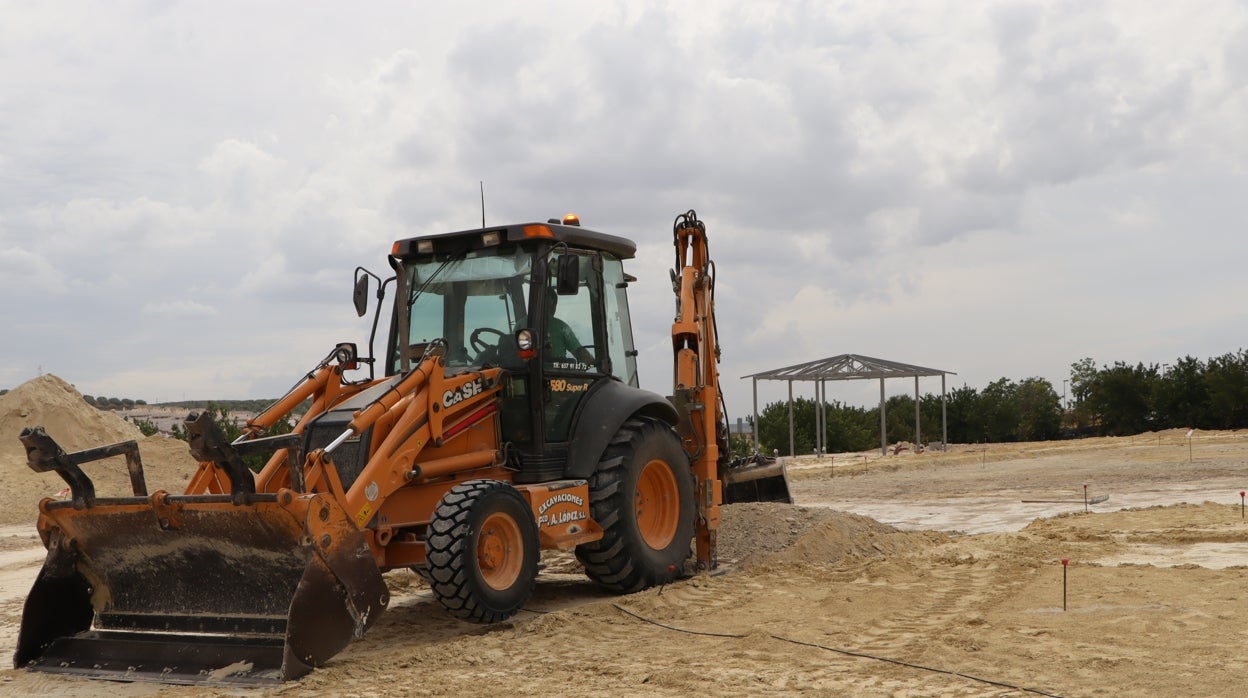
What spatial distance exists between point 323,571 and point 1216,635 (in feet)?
16.8

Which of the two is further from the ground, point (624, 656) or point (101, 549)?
point (101, 549)

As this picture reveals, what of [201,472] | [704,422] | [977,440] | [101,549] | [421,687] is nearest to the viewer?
[421,687]

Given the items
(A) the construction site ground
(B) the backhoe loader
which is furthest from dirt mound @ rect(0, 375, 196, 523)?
(B) the backhoe loader

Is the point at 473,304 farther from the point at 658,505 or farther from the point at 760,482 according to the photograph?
the point at 760,482

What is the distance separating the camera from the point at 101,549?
7.37 metres

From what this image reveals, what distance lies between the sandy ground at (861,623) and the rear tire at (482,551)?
9.2 inches

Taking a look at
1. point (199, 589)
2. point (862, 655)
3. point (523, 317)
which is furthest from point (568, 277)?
point (862, 655)

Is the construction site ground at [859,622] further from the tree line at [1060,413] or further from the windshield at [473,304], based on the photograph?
the tree line at [1060,413]

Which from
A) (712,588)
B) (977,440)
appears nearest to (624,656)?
(712,588)

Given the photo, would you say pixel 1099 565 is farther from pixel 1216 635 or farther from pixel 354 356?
pixel 354 356

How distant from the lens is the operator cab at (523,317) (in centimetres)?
873

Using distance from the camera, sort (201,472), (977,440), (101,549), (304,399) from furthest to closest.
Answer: (977,440)
(304,399)
(201,472)
(101,549)

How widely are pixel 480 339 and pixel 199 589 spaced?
9.23 feet

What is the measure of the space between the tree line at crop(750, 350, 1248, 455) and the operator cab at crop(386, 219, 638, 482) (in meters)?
30.3
